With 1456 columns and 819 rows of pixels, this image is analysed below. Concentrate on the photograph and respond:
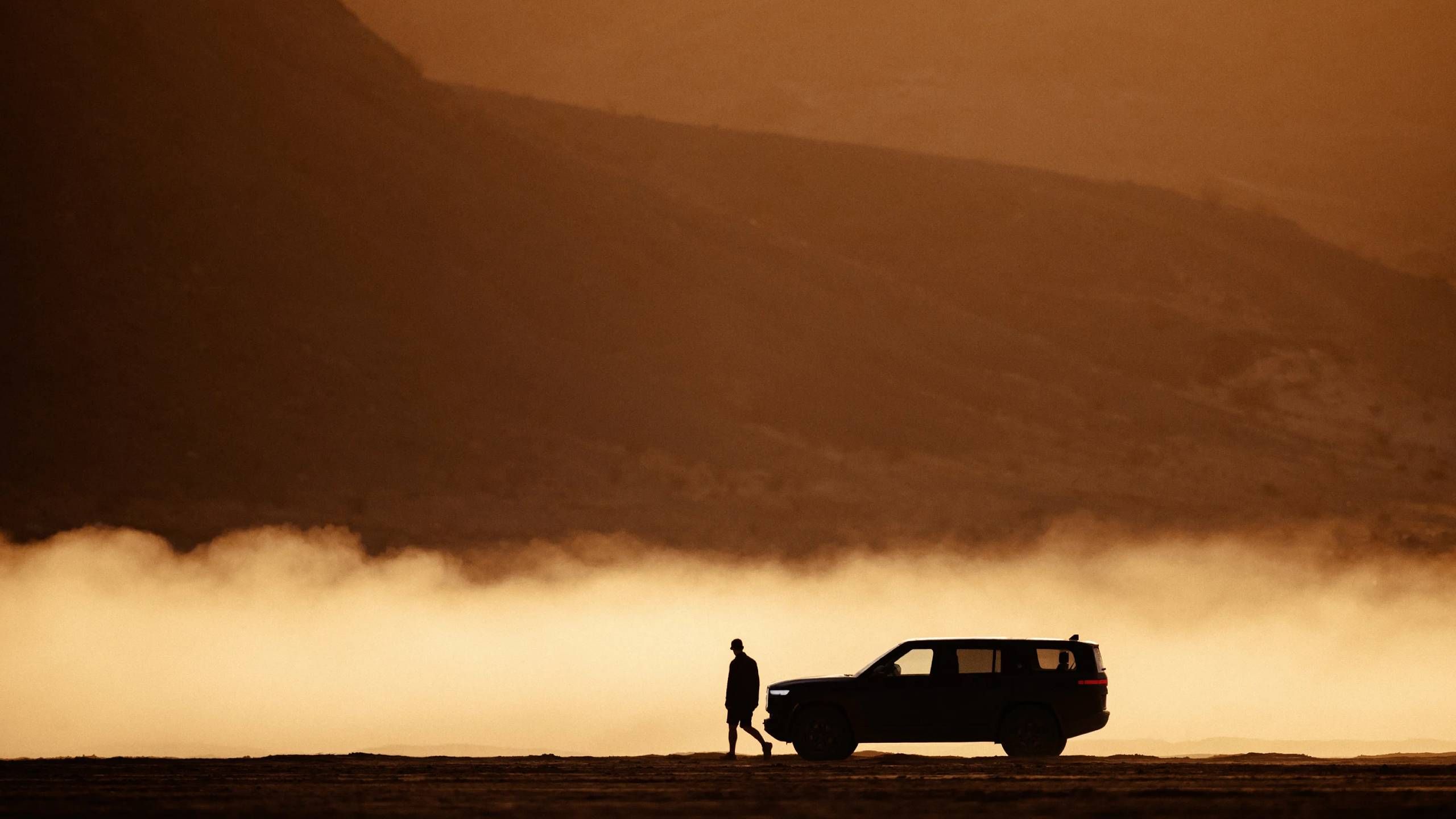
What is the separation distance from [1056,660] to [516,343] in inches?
2528

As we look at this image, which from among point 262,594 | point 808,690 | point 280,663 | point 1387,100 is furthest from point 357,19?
point 1387,100

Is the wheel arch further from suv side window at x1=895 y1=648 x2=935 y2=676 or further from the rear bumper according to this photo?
suv side window at x1=895 y1=648 x2=935 y2=676

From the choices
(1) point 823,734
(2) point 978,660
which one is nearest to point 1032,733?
(2) point 978,660

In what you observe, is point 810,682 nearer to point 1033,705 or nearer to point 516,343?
point 1033,705

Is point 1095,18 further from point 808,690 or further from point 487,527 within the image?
point 808,690

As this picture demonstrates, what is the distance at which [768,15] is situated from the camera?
18975 centimetres

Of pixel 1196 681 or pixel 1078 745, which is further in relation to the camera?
pixel 1196 681

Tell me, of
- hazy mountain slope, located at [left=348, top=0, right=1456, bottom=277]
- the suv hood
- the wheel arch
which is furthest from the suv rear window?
hazy mountain slope, located at [left=348, top=0, right=1456, bottom=277]

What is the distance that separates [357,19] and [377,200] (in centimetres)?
1974

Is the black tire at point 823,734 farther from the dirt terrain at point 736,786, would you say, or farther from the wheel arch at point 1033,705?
the wheel arch at point 1033,705

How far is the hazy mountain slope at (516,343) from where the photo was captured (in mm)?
77438

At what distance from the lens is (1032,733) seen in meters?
26.7

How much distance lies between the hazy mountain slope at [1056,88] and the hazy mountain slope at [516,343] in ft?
115

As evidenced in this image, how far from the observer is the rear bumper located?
2656cm
